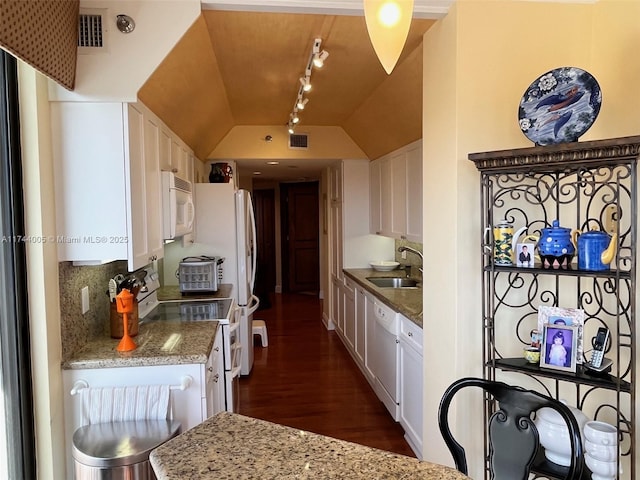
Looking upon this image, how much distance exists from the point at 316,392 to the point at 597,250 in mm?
2734

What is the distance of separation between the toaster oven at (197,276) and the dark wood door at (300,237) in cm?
504

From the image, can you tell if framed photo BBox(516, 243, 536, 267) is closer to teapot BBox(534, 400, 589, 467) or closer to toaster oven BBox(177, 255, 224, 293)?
teapot BBox(534, 400, 589, 467)

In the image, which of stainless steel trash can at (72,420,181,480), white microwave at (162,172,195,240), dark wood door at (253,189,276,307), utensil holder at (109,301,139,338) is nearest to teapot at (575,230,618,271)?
stainless steel trash can at (72,420,181,480)

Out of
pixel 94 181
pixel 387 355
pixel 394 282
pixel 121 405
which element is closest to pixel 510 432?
pixel 121 405

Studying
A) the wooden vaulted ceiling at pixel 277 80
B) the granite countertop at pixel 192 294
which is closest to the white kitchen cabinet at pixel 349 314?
the granite countertop at pixel 192 294

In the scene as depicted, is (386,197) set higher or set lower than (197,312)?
higher

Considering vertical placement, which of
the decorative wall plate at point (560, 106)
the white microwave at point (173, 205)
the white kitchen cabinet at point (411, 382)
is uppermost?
the decorative wall plate at point (560, 106)

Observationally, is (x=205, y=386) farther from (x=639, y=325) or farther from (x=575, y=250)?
(x=639, y=325)

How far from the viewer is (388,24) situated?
1.05 metres

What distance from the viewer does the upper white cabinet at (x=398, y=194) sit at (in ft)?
11.6

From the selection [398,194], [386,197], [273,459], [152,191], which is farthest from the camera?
[386,197]

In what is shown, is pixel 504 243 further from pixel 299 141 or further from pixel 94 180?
pixel 299 141

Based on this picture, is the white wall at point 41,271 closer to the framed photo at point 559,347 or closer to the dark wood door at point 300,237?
the framed photo at point 559,347

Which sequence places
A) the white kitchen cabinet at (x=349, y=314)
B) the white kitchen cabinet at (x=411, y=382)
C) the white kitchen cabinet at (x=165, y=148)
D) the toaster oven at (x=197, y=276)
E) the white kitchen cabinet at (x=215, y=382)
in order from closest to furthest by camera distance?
the white kitchen cabinet at (x=215, y=382) → the white kitchen cabinet at (x=411, y=382) → the white kitchen cabinet at (x=165, y=148) → the toaster oven at (x=197, y=276) → the white kitchen cabinet at (x=349, y=314)
